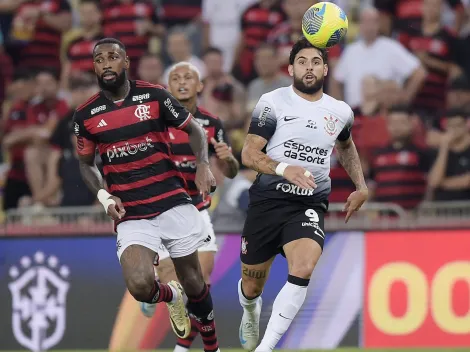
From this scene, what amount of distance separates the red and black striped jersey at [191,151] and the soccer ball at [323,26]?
201cm

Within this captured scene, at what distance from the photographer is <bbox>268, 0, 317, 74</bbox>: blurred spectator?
17328 mm

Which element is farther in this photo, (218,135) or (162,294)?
(218,135)

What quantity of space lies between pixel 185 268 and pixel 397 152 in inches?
207

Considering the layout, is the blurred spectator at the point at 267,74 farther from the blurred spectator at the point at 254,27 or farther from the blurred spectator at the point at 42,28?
the blurred spectator at the point at 42,28

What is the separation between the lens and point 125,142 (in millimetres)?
10648

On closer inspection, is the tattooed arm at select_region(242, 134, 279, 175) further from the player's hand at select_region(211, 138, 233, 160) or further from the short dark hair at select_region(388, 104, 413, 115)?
the short dark hair at select_region(388, 104, 413, 115)

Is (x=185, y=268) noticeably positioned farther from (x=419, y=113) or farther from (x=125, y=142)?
(x=419, y=113)

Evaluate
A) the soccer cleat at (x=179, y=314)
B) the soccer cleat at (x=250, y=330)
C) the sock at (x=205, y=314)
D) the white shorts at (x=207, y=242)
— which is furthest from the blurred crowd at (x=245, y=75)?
the sock at (x=205, y=314)

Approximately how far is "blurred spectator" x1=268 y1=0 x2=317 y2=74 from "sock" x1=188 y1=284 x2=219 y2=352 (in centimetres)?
677

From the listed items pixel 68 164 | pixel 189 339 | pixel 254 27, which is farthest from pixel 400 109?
pixel 189 339

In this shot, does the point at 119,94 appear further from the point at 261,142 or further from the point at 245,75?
the point at 245,75

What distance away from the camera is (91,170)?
10914mm

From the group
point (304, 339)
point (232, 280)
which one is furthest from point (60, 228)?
point (304, 339)

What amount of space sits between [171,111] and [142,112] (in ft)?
0.87
